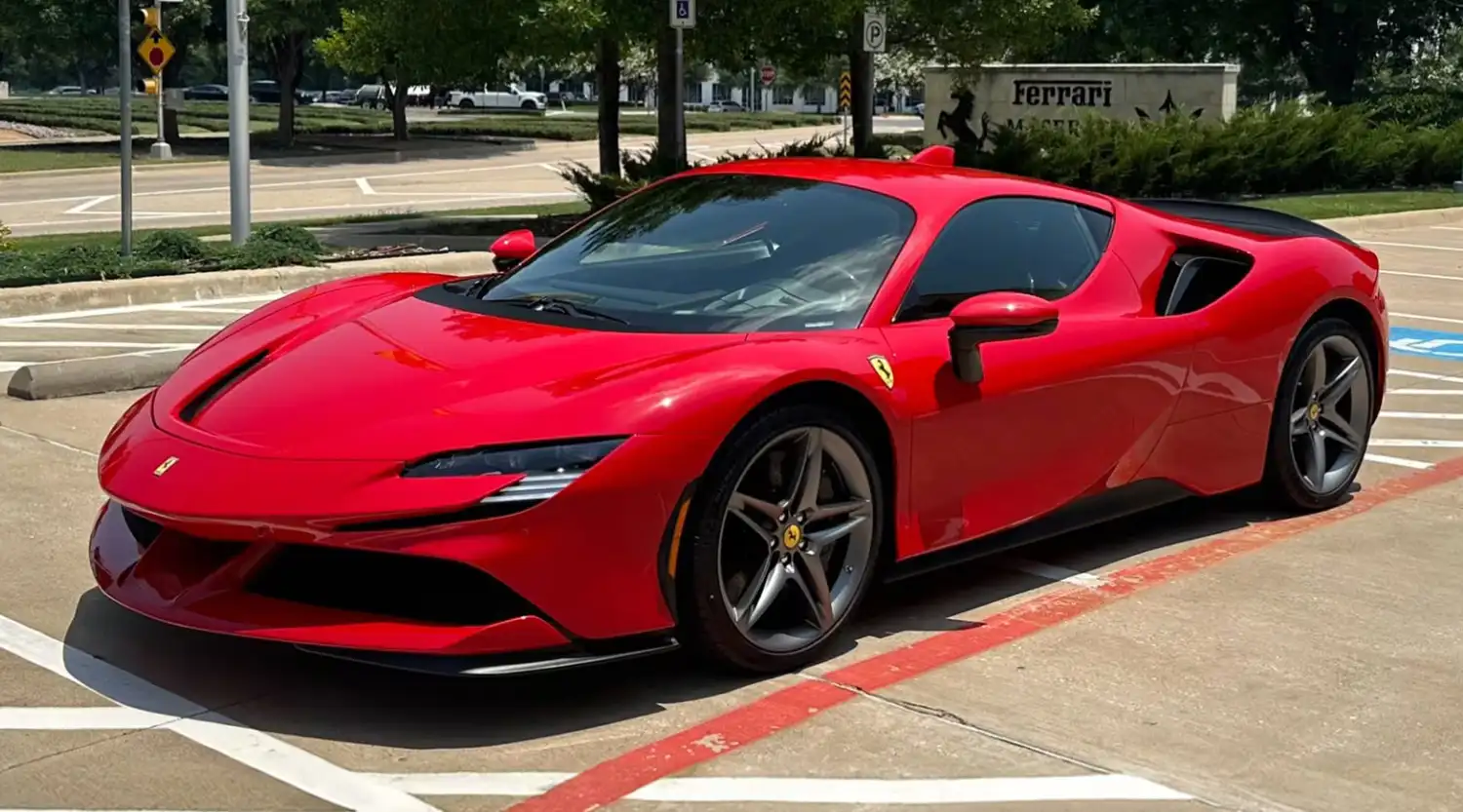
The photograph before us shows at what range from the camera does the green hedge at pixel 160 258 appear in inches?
474

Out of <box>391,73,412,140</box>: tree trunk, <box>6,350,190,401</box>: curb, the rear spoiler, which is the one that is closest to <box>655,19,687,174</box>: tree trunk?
<box>6,350,190,401</box>: curb

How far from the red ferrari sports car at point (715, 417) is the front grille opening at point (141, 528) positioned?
0.05 feet

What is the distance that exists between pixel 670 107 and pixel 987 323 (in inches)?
593

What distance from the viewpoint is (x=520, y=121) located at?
55031mm

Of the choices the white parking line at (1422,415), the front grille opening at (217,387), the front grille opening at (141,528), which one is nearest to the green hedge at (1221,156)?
the white parking line at (1422,415)

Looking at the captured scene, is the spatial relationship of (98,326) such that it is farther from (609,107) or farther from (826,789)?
(609,107)

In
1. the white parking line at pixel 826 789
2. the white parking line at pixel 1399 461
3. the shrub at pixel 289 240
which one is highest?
the shrub at pixel 289 240

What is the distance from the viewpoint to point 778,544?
4.57 metres

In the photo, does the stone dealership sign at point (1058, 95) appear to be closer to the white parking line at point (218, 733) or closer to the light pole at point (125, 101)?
the light pole at point (125, 101)

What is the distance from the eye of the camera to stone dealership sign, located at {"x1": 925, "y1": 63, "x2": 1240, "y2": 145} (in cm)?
2680

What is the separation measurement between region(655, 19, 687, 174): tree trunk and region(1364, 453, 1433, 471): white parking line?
443 inches

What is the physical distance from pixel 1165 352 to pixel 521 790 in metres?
2.88

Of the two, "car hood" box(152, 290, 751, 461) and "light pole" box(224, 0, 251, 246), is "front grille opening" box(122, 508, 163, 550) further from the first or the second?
"light pole" box(224, 0, 251, 246)

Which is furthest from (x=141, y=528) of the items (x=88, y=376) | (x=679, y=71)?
(x=679, y=71)
